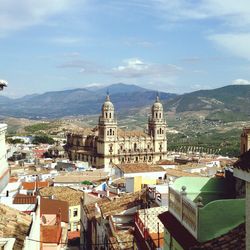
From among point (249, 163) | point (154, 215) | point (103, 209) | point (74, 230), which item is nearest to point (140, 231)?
point (154, 215)

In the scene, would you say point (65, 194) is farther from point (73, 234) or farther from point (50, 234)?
point (50, 234)

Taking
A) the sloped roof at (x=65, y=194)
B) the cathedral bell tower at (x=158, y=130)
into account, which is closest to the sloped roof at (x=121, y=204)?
the sloped roof at (x=65, y=194)

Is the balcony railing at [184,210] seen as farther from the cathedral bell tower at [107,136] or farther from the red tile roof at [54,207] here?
the cathedral bell tower at [107,136]

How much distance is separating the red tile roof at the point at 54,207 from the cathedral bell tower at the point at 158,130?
7642cm

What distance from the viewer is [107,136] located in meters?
106

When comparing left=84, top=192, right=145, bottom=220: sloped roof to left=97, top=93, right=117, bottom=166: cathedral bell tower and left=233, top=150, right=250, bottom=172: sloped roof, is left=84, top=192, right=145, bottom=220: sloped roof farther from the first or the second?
left=97, top=93, right=117, bottom=166: cathedral bell tower

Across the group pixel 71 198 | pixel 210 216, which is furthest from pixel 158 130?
pixel 210 216

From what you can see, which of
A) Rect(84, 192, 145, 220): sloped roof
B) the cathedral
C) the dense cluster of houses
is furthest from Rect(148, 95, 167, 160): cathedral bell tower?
Rect(84, 192, 145, 220): sloped roof

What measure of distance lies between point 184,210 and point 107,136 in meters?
94.2

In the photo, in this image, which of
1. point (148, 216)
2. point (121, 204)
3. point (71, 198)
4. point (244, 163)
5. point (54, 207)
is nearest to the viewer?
point (244, 163)

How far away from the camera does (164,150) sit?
112625mm

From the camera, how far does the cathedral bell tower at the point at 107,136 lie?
344ft

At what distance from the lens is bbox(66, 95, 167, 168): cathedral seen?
10562cm

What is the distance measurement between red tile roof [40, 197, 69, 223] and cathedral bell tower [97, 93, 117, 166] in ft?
224
